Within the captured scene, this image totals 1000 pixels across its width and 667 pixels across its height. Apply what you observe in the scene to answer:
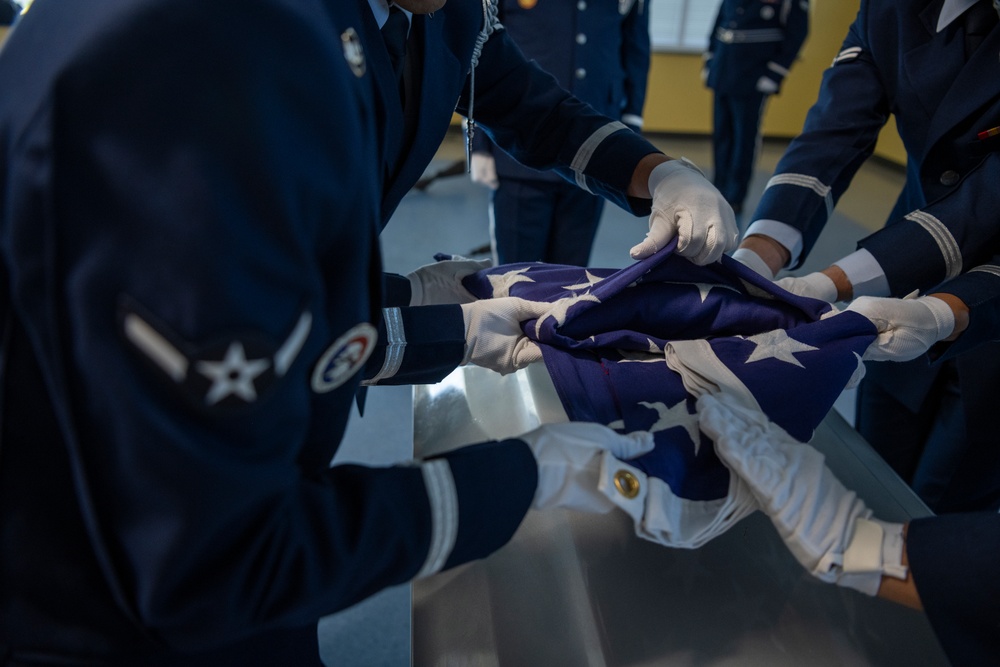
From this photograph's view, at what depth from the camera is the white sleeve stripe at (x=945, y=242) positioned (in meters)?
1.10

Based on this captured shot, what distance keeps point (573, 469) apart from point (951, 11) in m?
1.07

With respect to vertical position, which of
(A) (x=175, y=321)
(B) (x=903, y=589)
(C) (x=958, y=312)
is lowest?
(B) (x=903, y=589)

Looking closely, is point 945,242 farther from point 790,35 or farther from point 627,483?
point 790,35

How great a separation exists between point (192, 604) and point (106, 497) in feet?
0.33

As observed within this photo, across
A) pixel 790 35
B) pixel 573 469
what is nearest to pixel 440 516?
pixel 573 469

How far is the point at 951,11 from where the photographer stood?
1.13 meters

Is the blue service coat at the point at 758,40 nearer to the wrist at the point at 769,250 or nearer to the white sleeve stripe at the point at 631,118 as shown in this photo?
the white sleeve stripe at the point at 631,118

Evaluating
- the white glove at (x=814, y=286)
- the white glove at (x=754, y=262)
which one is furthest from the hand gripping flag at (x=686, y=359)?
the white glove at (x=754, y=262)

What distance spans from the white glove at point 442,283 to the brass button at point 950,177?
2.74 feet

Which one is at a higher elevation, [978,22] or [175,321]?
[978,22]

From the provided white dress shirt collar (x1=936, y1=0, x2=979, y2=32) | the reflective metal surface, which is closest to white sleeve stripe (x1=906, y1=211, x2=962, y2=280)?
white dress shirt collar (x1=936, y1=0, x2=979, y2=32)

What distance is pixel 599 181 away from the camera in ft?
3.85

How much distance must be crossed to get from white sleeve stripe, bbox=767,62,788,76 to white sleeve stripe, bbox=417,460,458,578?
3.59 m

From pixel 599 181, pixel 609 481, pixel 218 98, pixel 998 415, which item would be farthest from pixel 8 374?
pixel 998 415
